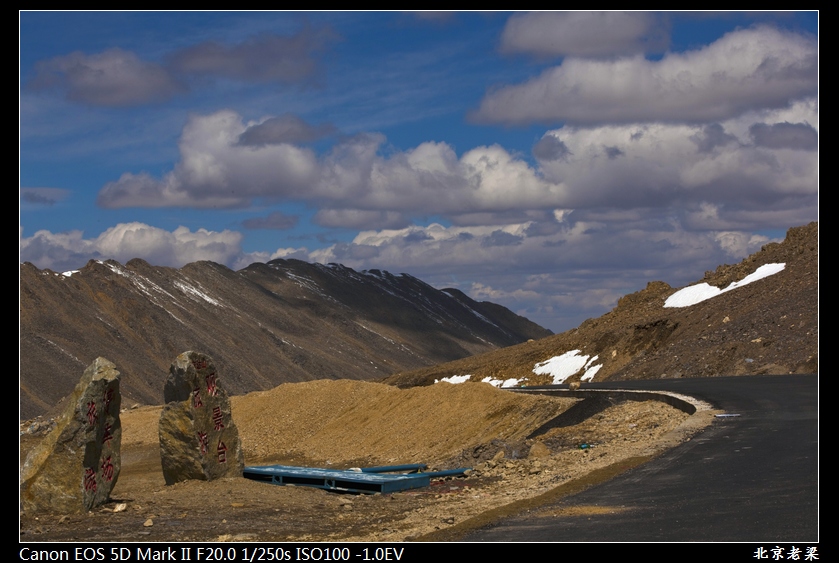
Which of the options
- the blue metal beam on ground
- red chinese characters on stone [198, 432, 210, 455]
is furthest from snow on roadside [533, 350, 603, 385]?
red chinese characters on stone [198, 432, 210, 455]

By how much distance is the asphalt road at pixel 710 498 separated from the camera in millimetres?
9383

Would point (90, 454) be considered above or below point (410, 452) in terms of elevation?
above

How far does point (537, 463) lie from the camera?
660 inches

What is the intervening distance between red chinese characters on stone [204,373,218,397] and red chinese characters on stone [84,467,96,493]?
3441mm

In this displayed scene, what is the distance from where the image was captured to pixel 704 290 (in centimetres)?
5544

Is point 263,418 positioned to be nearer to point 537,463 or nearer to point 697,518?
point 537,463

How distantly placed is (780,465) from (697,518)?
3.81 m

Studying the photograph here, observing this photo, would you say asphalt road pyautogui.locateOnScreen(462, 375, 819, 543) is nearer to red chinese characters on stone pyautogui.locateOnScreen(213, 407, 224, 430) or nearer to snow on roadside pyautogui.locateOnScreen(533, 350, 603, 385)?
red chinese characters on stone pyautogui.locateOnScreen(213, 407, 224, 430)

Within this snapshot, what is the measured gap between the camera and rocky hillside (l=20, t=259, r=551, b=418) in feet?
272

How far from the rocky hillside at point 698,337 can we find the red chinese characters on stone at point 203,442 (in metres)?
24.8

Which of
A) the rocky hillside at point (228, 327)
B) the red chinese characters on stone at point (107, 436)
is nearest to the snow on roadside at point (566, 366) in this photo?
the red chinese characters on stone at point (107, 436)

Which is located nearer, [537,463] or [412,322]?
[537,463]

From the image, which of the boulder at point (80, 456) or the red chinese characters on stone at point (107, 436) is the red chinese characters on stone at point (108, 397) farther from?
the red chinese characters on stone at point (107, 436)

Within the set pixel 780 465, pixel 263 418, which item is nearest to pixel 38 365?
pixel 263 418
